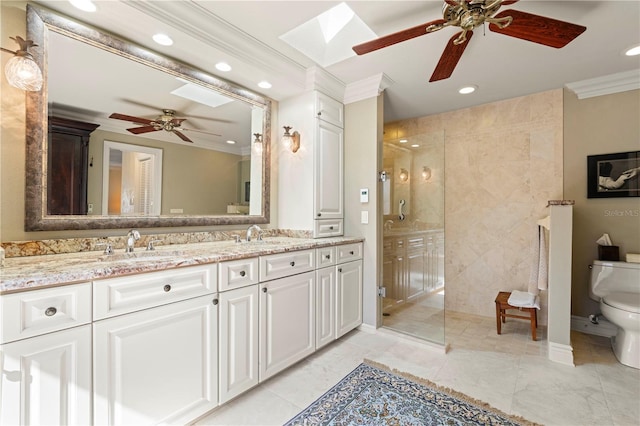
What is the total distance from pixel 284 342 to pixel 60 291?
136 cm

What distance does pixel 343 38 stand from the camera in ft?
7.74

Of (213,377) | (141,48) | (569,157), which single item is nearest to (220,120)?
(141,48)

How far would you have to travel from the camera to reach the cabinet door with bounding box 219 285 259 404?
1704 mm

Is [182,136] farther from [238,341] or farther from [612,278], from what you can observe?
[612,278]

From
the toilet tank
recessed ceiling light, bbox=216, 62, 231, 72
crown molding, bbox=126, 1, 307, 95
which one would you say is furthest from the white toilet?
recessed ceiling light, bbox=216, 62, 231, 72

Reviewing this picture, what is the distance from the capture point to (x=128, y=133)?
1.97m

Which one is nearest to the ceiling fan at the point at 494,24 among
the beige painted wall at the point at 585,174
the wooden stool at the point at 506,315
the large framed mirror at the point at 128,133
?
the large framed mirror at the point at 128,133

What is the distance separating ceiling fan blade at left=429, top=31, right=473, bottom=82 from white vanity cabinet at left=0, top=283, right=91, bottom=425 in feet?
7.65

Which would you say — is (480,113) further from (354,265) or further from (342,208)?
(354,265)

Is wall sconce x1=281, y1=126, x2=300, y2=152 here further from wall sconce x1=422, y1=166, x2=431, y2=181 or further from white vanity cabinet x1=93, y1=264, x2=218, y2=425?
white vanity cabinet x1=93, y1=264, x2=218, y2=425

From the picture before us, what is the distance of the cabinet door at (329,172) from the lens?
9.16 feet

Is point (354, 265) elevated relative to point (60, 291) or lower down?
lower down

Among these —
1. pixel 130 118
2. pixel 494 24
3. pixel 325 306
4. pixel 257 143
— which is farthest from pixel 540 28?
pixel 130 118

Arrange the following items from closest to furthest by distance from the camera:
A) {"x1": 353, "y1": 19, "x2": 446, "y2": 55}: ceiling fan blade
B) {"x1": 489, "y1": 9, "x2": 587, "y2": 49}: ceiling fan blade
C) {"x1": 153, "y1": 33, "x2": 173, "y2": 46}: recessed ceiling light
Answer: {"x1": 489, "y1": 9, "x2": 587, "y2": 49}: ceiling fan blade, {"x1": 353, "y1": 19, "x2": 446, "y2": 55}: ceiling fan blade, {"x1": 153, "y1": 33, "x2": 173, "y2": 46}: recessed ceiling light
